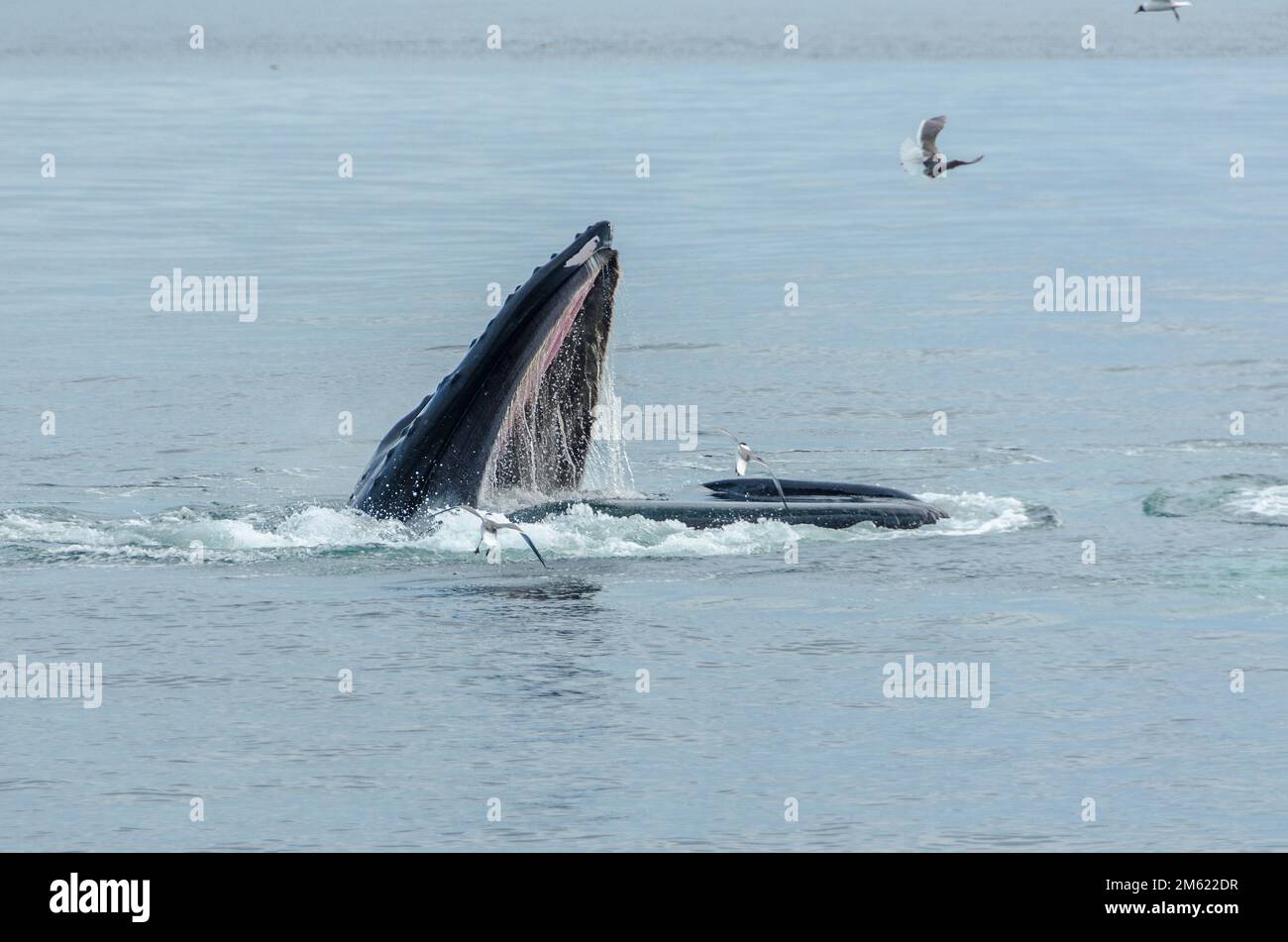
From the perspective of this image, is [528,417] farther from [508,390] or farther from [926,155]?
[926,155]

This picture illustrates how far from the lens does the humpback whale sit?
12.8 m

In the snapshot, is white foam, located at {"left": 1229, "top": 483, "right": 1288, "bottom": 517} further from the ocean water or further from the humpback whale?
the humpback whale

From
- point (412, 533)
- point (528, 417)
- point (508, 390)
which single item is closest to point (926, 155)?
point (528, 417)

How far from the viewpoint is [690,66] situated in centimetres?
6875

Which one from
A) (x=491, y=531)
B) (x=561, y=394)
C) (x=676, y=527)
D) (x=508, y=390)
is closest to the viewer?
(x=491, y=531)

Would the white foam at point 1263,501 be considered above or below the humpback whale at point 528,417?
below

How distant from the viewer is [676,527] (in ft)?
46.2

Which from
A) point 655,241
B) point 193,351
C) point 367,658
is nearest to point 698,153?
point 655,241

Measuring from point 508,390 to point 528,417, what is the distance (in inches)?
20.6

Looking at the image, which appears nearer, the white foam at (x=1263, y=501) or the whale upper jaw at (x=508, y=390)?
the whale upper jaw at (x=508, y=390)

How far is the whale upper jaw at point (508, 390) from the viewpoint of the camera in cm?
1280

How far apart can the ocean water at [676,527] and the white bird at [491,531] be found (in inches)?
4.9

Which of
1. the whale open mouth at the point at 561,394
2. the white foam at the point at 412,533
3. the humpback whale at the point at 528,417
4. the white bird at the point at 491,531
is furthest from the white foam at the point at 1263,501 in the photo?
the white bird at the point at 491,531

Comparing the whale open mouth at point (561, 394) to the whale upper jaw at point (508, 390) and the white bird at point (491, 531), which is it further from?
the white bird at point (491, 531)
